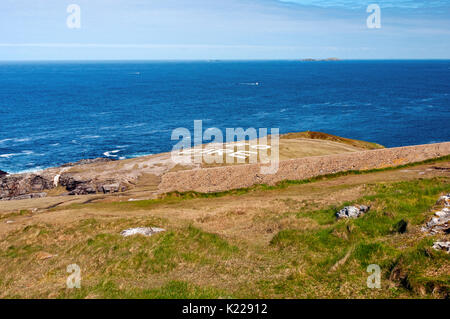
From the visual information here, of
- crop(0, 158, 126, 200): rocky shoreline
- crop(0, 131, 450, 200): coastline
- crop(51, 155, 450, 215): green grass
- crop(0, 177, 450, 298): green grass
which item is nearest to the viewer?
crop(0, 177, 450, 298): green grass

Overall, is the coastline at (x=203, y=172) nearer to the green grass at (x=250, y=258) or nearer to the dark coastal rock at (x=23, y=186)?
the dark coastal rock at (x=23, y=186)

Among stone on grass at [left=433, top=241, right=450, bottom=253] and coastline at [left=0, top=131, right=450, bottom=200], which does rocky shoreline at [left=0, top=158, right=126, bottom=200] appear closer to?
coastline at [left=0, top=131, right=450, bottom=200]

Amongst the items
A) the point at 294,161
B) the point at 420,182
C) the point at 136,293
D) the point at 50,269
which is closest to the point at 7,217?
the point at 50,269

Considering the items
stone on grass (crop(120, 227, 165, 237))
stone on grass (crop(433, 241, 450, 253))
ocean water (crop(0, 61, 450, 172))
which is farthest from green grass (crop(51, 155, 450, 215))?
ocean water (crop(0, 61, 450, 172))

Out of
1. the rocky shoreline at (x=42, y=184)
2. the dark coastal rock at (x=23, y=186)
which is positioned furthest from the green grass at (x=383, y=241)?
the dark coastal rock at (x=23, y=186)

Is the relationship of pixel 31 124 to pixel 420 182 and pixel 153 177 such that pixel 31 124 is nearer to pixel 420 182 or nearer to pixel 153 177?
pixel 153 177

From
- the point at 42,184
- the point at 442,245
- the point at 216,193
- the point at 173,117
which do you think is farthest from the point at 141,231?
the point at 173,117
